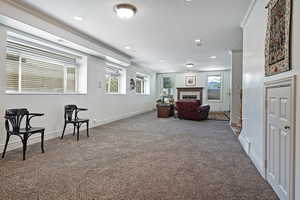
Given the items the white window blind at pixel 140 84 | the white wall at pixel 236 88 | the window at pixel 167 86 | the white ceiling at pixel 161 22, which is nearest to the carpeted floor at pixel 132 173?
the white wall at pixel 236 88

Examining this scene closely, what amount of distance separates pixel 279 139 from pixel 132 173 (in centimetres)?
178

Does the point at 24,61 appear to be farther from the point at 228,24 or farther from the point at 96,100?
the point at 228,24

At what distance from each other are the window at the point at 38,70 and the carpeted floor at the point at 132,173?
140 centimetres

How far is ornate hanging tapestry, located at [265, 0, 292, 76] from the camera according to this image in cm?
162

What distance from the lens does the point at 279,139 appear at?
1791 mm

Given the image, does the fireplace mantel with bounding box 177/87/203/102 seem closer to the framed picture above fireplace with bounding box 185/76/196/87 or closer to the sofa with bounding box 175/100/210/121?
the framed picture above fireplace with bounding box 185/76/196/87

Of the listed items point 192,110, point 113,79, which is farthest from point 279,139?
point 113,79

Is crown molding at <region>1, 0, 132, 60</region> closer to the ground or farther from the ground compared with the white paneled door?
farther from the ground

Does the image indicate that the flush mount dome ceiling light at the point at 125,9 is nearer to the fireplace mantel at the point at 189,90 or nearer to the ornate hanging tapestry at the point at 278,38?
the ornate hanging tapestry at the point at 278,38

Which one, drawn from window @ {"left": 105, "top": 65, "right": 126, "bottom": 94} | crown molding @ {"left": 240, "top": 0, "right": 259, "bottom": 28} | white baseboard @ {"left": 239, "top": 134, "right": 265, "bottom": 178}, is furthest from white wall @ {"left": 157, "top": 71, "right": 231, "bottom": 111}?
white baseboard @ {"left": 239, "top": 134, "right": 265, "bottom": 178}

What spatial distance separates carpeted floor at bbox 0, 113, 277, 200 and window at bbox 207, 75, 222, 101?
7.43 metres

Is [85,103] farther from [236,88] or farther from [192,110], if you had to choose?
[236,88]

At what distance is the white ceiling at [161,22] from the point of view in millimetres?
2898

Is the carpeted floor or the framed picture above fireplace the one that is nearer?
the carpeted floor
